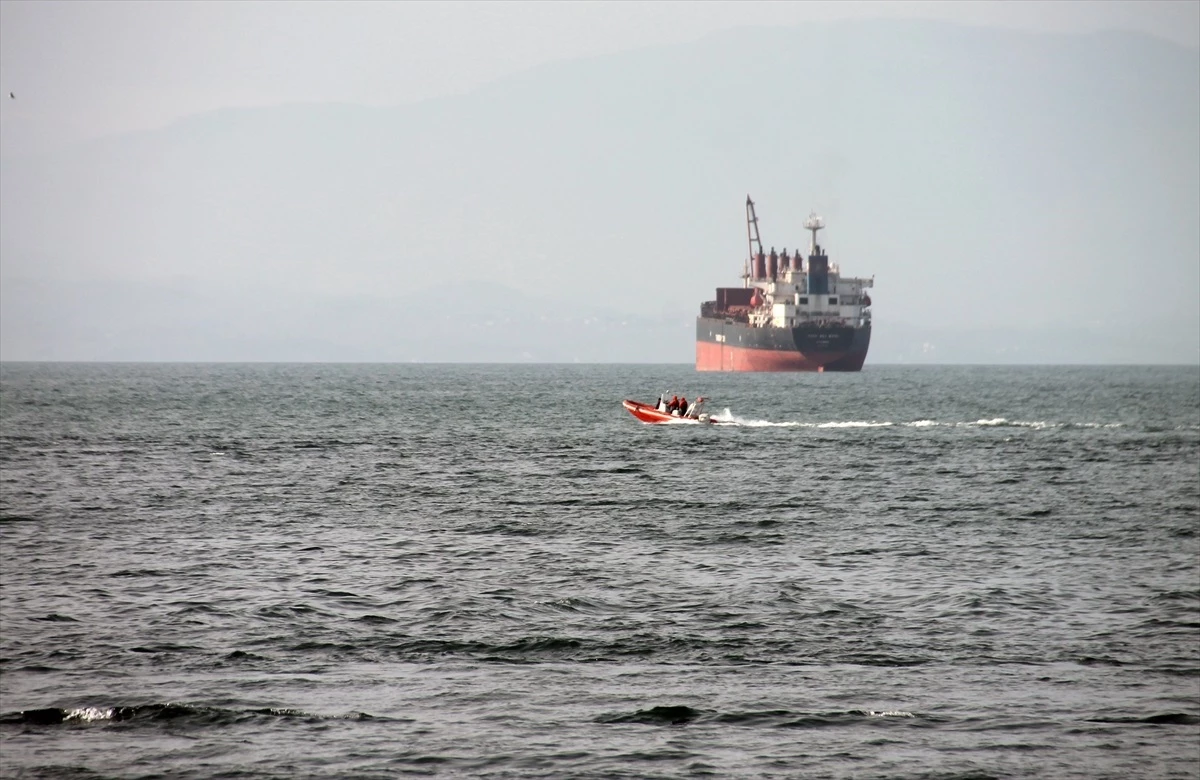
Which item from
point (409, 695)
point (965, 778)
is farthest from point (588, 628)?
point (965, 778)

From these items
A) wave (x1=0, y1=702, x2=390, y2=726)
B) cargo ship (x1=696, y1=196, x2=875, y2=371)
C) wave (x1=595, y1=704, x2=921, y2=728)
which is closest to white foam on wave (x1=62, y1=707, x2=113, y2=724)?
wave (x1=0, y1=702, x2=390, y2=726)

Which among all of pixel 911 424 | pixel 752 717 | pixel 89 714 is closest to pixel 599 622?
pixel 752 717

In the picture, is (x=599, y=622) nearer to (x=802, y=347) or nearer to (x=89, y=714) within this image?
(x=89, y=714)

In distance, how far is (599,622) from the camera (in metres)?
23.5

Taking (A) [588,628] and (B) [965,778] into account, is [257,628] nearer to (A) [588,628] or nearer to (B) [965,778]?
(A) [588,628]

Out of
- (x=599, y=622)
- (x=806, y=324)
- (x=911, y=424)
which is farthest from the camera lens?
(x=806, y=324)

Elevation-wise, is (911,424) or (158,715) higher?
(911,424)

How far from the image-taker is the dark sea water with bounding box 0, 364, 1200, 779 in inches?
649

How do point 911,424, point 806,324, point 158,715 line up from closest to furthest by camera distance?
point 158,715 → point 911,424 → point 806,324

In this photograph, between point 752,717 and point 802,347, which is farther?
point 802,347

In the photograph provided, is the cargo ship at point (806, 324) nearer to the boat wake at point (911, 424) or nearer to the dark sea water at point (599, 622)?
the boat wake at point (911, 424)

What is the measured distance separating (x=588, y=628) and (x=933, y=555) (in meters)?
12.0

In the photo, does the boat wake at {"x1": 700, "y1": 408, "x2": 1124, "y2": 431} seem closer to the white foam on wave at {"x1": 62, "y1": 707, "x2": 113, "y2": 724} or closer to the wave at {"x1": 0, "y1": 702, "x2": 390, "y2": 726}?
the wave at {"x1": 0, "y1": 702, "x2": 390, "y2": 726}

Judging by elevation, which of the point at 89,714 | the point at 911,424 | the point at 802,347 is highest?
the point at 802,347
